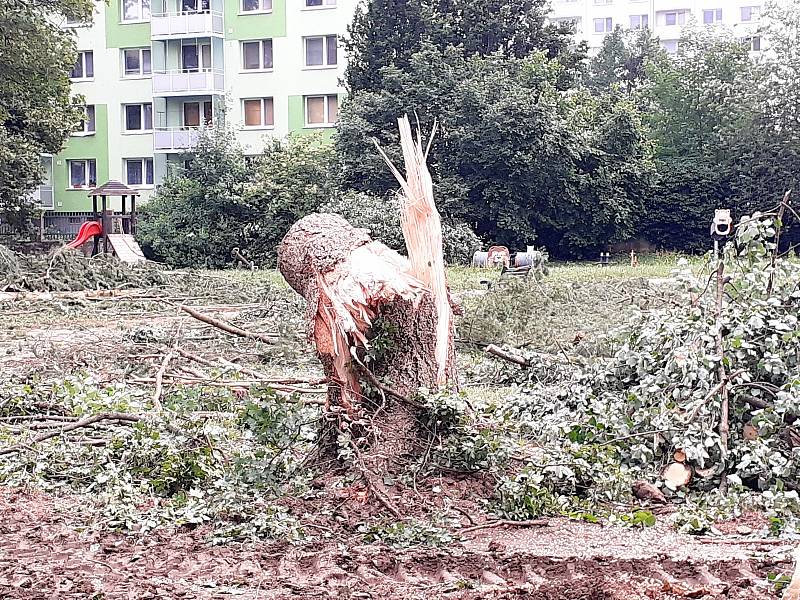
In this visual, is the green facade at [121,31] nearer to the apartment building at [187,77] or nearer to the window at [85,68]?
the apartment building at [187,77]

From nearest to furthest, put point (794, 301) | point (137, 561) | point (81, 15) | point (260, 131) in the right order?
point (137, 561) → point (794, 301) → point (81, 15) → point (260, 131)

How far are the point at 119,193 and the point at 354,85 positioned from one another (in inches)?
338

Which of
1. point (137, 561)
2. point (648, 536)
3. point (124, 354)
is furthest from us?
point (124, 354)

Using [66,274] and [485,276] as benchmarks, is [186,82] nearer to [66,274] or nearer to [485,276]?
[66,274]

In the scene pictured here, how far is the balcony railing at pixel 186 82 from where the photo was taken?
4297 cm

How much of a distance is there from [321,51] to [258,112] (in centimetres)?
346

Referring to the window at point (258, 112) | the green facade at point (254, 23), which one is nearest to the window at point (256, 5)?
the green facade at point (254, 23)

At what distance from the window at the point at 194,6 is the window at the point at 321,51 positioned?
401cm

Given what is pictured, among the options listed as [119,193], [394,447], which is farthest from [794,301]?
[119,193]

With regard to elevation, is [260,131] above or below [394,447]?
above

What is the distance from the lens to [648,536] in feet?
16.4

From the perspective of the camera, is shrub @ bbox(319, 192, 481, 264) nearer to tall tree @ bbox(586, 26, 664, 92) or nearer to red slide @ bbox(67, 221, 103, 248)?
red slide @ bbox(67, 221, 103, 248)

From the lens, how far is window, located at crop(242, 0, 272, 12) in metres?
43.3

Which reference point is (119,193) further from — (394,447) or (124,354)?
(394,447)
